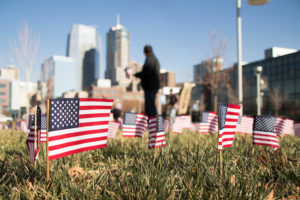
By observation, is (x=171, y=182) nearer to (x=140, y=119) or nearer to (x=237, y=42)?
(x=140, y=119)

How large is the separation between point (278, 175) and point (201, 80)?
72.9 feet

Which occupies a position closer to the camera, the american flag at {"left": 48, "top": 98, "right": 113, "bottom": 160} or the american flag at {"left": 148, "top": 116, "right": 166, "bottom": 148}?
the american flag at {"left": 48, "top": 98, "right": 113, "bottom": 160}

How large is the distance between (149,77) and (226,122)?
12.6 ft

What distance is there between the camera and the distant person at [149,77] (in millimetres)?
6656

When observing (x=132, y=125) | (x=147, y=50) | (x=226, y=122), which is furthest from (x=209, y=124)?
(x=226, y=122)

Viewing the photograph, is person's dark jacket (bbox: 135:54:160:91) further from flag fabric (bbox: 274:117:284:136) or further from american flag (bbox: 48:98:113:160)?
american flag (bbox: 48:98:113:160)

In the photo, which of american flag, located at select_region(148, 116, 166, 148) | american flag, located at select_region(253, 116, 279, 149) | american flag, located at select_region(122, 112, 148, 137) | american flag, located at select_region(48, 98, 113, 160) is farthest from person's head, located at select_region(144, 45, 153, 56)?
american flag, located at select_region(48, 98, 113, 160)

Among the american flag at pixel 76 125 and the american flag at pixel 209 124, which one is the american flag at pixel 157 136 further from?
the american flag at pixel 209 124

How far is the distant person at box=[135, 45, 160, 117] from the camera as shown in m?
6.66

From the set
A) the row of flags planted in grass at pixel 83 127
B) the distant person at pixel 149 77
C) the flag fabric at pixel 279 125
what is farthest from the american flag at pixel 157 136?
the flag fabric at pixel 279 125

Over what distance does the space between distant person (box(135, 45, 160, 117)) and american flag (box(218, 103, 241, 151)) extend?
3472 mm

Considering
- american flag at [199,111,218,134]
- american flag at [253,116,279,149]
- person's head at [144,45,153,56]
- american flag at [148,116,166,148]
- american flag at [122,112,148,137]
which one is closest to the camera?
american flag at [148,116,166,148]

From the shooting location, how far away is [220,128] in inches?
114

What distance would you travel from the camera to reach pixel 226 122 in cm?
311
